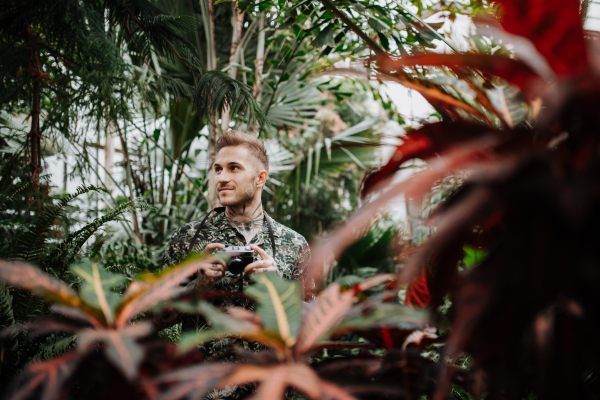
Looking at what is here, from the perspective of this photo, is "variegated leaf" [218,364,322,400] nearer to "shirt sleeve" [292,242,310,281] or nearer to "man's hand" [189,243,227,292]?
"man's hand" [189,243,227,292]

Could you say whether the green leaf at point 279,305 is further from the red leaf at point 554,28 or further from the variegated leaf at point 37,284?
the red leaf at point 554,28

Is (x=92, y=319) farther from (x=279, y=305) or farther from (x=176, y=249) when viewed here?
(x=176, y=249)

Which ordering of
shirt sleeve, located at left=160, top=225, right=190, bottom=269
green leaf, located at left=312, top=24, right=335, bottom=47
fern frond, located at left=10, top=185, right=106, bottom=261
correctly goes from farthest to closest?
green leaf, located at left=312, top=24, right=335, bottom=47 → shirt sleeve, located at left=160, top=225, right=190, bottom=269 → fern frond, located at left=10, top=185, right=106, bottom=261

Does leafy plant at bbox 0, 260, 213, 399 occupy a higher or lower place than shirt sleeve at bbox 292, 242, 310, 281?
higher

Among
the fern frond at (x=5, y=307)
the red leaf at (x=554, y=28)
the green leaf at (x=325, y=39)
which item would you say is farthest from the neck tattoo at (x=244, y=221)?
the red leaf at (x=554, y=28)

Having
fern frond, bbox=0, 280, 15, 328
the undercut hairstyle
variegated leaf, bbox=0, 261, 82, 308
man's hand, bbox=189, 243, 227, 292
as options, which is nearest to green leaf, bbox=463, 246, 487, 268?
variegated leaf, bbox=0, 261, 82, 308

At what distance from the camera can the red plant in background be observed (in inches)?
12.0

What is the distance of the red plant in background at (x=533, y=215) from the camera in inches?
12.0

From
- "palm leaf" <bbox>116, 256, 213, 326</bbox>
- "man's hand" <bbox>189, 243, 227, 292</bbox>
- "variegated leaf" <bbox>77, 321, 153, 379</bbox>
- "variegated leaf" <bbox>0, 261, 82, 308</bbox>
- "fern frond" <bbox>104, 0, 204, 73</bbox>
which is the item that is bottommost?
"man's hand" <bbox>189, 243, 227, 292</bbox>

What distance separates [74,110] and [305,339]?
2.45m

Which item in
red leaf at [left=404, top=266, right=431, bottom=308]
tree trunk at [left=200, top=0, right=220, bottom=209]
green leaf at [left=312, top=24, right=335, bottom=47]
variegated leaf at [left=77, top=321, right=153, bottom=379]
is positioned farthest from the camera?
tree trunk at [left=200, top=0, right=220, bottom=209]

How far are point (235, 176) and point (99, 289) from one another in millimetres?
1228

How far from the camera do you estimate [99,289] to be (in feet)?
1.23

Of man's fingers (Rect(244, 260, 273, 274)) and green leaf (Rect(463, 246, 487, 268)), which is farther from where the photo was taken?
man's fingers (Rect(244, 260, 273, 274))
